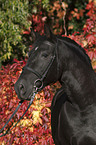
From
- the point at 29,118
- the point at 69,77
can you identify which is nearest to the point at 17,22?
the point at 29,118

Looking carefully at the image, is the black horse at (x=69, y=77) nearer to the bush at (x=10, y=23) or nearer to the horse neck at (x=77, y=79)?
the horse neck at (x=77, y=79)

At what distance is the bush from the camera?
16.2 feet

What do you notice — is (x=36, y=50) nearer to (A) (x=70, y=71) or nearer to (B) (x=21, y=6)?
(A) (x=70, y=71)

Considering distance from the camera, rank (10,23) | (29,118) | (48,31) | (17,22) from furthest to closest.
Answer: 1. (17,22)
2. (10,23)
3. (29,118)
4. (48,31)

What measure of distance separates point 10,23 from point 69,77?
3385 millimetres

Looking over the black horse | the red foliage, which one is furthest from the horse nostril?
the red foliage

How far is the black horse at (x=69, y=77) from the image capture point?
2.02 m

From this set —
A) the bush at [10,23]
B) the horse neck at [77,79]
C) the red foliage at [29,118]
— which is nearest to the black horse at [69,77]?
the horse neck at [77,79]

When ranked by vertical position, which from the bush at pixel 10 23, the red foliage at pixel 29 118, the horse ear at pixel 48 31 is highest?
the bush at pixel 10 23

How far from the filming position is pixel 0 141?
4059 millimetres

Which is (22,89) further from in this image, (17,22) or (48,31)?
(17,22)

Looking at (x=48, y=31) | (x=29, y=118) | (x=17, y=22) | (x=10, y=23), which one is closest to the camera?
(x=48, y=31)

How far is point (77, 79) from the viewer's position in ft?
6.82

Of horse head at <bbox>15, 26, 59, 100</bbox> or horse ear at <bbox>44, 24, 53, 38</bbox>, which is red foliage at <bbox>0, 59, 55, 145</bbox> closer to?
horse head at <bbox>15, 26, 59, 100</bbox>
